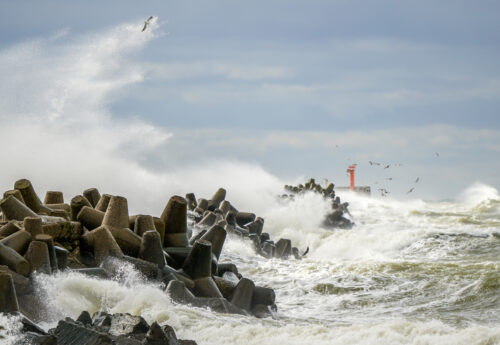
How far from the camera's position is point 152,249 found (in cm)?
998

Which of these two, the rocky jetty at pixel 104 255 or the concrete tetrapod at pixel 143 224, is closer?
the rocky jetty at pixel 104 255

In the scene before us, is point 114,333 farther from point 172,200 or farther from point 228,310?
point 172,200

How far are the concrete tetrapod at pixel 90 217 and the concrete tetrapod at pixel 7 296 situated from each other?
3.52 metres

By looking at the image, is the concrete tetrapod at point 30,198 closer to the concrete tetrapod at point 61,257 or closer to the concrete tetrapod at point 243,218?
the concrete tetrapod at point 61,257

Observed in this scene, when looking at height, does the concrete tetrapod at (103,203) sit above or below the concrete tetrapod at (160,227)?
above

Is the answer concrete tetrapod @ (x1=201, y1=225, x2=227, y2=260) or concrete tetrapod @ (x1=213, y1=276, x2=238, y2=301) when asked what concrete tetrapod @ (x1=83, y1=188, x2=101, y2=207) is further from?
concrete tetrapod @ (x1=213, y1=276, x2=238, y2=301)

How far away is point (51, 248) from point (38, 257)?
0.32 meters

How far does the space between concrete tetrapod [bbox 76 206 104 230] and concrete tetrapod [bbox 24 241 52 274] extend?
84.3 inches

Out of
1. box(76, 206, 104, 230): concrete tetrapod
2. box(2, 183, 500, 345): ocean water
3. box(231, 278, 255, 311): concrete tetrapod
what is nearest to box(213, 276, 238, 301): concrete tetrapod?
box(231, 278, 255, 311): concrete tetrapod

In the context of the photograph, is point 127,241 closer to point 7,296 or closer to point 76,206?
point 76,206

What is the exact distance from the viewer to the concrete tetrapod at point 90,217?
10828 millimetres

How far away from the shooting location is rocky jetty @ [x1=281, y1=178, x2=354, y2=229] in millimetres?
29234

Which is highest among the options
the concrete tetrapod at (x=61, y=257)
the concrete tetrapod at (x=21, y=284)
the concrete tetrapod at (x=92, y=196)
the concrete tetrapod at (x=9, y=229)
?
the concrete tetrapod at (x=92, y=196)

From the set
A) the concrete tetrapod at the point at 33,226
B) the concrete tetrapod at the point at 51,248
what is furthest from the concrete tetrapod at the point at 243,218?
the concrete tetrapod at the point at 51,248
